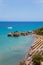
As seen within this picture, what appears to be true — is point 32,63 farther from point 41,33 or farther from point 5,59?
point 41,33

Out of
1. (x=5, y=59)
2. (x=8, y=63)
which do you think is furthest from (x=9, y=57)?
(x=8, y=63)

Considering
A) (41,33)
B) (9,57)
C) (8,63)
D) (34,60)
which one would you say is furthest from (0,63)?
(41,33)

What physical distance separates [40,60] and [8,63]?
15.5ft

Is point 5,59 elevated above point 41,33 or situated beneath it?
elevated above

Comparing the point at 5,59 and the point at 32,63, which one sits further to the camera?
the point at 5,59

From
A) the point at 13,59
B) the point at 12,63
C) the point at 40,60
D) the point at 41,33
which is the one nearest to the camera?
the point at 40,60

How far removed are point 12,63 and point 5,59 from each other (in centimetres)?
224

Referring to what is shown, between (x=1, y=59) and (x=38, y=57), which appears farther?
(x=1, y=59)

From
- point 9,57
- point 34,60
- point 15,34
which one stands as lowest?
point 15,34

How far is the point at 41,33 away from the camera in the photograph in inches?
1996

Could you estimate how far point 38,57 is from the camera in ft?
62.1

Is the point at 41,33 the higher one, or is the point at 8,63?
the point at 8,63

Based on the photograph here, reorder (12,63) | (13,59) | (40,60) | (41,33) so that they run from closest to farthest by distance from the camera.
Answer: (40,60) → (12,63) → (13,59) → (41,33)

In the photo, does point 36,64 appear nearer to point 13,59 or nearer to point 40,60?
point 40,60
